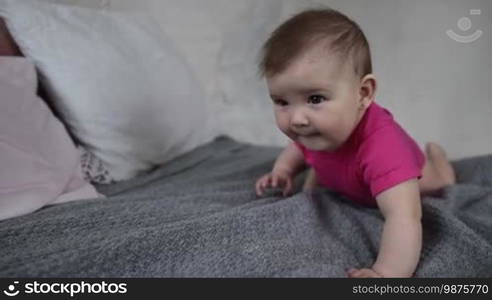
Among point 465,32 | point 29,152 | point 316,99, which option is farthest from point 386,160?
point 29,152

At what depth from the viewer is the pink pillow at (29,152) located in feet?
2.35

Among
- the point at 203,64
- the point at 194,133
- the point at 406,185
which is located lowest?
the point at 194,133

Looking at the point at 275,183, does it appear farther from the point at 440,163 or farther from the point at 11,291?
the point at 11,291

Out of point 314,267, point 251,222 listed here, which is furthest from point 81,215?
point 314,267

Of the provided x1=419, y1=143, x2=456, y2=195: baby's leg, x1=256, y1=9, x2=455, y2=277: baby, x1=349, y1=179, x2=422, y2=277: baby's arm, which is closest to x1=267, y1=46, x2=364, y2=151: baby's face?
x1=256, y1=9, x2=455, y2=277: baby

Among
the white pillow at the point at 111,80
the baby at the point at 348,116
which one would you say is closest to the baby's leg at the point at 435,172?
the baby at the point at 348,116

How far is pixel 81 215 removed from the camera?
2.25ft

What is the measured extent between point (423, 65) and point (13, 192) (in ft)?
2.83

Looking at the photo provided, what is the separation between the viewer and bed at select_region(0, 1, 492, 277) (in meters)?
0.55

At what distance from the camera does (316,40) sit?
2.21ft

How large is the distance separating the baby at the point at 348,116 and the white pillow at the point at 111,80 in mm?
388

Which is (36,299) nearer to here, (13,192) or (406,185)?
(13,192)

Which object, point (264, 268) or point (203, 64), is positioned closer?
point (264, 268)

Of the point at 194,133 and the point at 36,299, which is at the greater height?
the point at 36,299
